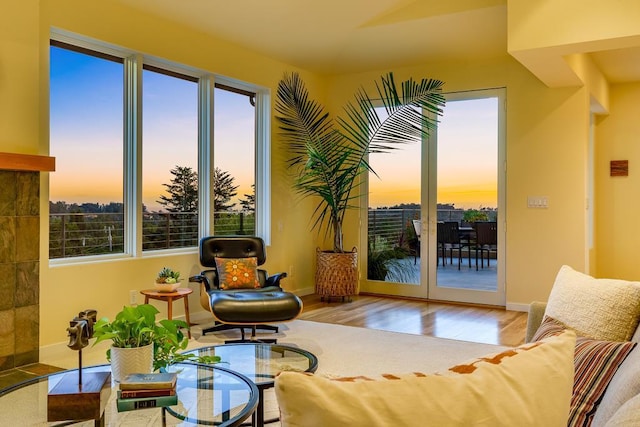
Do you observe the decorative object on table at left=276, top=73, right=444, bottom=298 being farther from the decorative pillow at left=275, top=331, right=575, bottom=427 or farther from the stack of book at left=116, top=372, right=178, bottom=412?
the decorative pillow at left=275, top=331, right=575, bottom=427

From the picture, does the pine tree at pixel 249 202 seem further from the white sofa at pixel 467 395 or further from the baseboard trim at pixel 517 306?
the white sofa at pixel 467 395

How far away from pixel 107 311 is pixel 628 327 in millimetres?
3850

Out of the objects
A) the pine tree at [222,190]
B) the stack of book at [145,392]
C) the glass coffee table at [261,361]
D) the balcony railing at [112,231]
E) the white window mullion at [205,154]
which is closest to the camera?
the stack of book at [145,392]

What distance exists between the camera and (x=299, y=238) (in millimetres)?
6922

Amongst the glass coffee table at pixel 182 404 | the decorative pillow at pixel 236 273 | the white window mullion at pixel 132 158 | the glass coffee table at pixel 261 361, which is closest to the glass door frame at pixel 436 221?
the decorative pillow at pixel 236 273

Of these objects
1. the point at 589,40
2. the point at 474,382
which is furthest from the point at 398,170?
the point at 474,382

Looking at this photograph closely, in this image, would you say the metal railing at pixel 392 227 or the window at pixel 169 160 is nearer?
the window at pixel 169 160

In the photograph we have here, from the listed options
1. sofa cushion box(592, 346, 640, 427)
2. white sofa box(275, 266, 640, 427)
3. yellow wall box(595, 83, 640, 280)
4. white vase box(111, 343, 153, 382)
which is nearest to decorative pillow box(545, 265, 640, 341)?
sofa cushion box(592, 346, 640, 427)

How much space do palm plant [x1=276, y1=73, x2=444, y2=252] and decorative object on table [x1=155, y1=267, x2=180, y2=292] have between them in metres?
2.23

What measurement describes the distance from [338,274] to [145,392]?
443cm

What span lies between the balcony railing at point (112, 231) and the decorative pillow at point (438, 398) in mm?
4012

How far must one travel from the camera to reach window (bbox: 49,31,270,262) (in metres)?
4.50

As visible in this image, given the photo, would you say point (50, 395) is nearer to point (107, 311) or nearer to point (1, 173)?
point (1, 173)

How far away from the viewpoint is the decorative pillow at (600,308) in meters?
2.01
